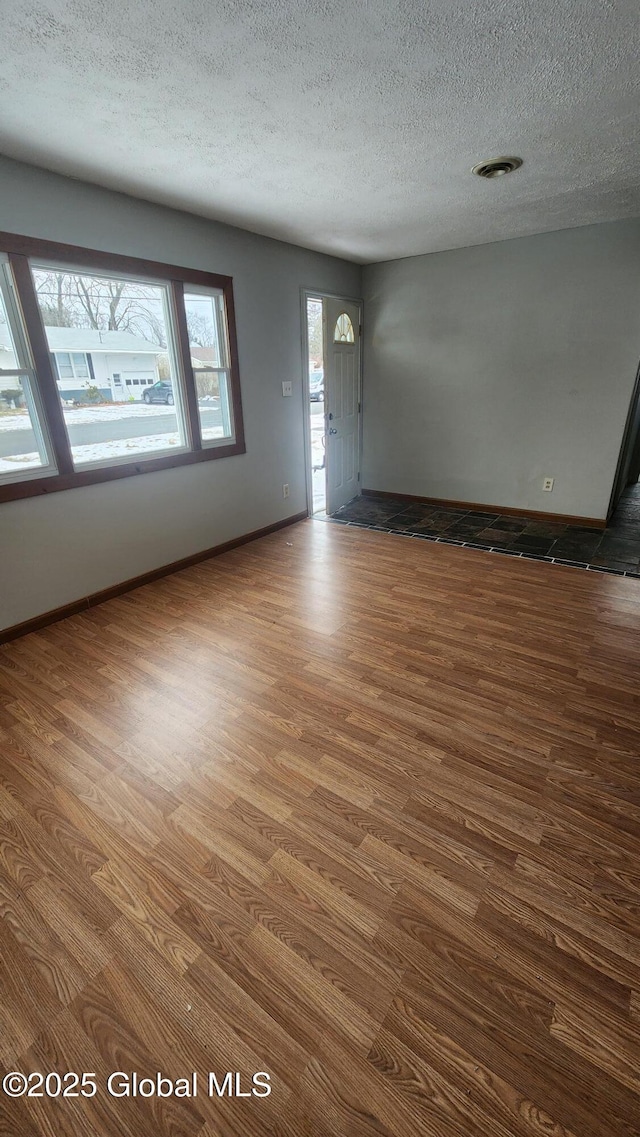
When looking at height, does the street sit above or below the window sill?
above

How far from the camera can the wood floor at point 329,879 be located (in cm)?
103

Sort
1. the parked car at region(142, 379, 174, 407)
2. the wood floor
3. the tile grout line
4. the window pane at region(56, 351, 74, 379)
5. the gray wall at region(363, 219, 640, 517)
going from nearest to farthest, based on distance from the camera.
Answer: the wood floor < the window pane at region(56, 351, 74, 379) < the parked car at region(142, 379, 174, 407) < the tile grout line < the gray wall at region(363, 219, 640, 517)

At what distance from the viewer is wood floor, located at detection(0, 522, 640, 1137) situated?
1.03m

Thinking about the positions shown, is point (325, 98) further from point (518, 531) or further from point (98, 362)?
point (518, 531)

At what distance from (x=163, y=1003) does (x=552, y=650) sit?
7.41ft

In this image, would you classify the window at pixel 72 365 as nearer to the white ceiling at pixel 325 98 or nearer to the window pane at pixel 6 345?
the window pane at pixel 6 345

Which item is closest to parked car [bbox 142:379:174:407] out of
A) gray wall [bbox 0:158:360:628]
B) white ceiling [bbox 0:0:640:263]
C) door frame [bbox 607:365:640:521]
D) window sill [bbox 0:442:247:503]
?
window sill [bbox 0:442:247:503]

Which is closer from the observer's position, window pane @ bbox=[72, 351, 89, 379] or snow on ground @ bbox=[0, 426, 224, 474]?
snow on ground @ bbox=[0, 426, 224, 474]

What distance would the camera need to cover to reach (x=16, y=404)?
264 cm

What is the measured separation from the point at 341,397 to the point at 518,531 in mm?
2312

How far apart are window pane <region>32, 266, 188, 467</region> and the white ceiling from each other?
563mm

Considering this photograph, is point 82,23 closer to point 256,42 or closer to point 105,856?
point 256,42

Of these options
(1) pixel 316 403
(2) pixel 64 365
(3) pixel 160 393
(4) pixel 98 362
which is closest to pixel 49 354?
(2) pixel 64 365

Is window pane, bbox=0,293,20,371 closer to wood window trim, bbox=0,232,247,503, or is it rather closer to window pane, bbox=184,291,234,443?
wood window trim, bbox=0,232,247,503
